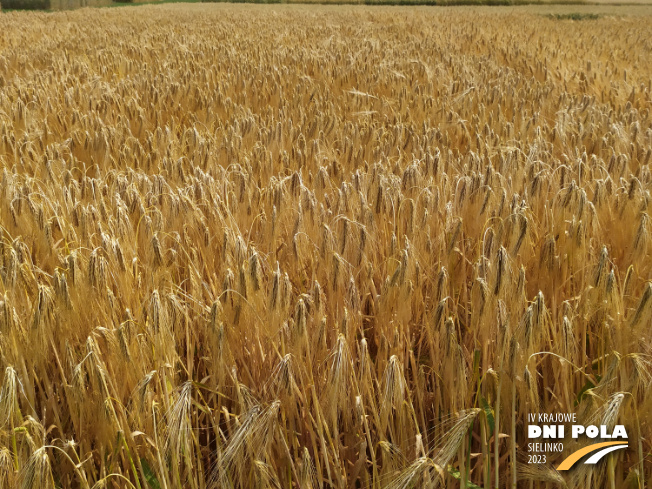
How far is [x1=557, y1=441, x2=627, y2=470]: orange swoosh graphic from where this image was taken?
83 centimetres

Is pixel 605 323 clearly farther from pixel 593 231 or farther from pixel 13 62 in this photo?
pixel 13 62

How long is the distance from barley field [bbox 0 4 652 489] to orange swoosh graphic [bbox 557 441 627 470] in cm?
1

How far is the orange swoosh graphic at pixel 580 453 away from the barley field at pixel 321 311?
12 mm

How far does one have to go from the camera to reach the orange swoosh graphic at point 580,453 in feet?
2.73

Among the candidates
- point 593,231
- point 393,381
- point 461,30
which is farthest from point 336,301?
point 461,30

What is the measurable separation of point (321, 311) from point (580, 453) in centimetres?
49

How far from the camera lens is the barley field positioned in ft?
2.78

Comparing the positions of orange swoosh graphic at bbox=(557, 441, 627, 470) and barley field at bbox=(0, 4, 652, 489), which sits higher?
barley field at bbox=(0, 4, 652, 489)

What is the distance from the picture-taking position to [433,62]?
497 cm

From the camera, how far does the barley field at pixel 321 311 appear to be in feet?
2.78

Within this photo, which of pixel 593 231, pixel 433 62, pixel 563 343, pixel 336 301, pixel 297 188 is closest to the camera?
pixel 563 343

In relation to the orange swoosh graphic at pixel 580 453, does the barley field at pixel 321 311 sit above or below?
above

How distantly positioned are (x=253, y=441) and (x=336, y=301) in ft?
1.28

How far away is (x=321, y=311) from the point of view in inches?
39.8
